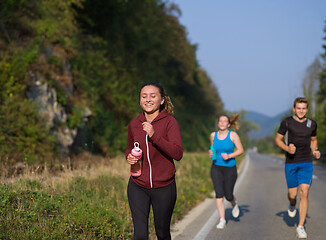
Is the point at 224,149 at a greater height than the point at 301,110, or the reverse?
the point at 301,110

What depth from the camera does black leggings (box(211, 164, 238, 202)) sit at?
7133 mm

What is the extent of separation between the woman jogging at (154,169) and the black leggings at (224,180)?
11.4 feet

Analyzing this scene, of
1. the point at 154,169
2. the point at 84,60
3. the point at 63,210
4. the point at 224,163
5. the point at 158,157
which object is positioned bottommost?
the point at 63,210

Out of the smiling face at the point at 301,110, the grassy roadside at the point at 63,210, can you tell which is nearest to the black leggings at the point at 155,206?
the grassy roadside at the point at 63,210

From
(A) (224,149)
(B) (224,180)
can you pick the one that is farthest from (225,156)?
(B) (224,180)

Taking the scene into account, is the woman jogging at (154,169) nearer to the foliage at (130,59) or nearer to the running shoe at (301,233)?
the running shoe at (301,233)

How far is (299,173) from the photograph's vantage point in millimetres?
6531

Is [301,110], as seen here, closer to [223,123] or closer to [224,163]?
[223,123]

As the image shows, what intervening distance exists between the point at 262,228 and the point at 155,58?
21.2m

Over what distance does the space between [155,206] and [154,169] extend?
41cm

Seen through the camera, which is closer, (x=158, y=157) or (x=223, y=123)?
(x=158, y=157)

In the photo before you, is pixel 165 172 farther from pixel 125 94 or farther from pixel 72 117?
pixel 125 94

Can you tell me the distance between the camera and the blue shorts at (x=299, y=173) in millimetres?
6446

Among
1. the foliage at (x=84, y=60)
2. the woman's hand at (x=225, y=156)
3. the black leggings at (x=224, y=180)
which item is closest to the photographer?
the woman's hand at (x=225, y=156)
